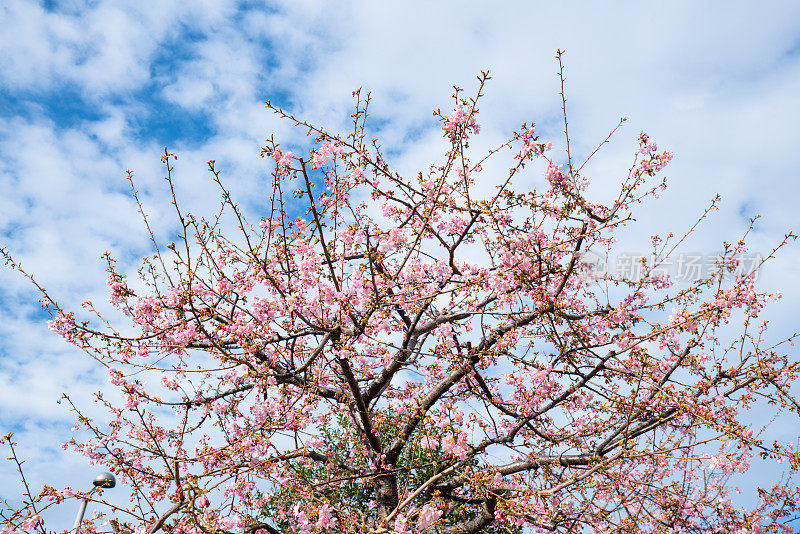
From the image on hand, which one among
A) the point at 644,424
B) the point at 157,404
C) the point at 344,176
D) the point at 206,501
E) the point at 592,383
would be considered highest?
the point at 344,176

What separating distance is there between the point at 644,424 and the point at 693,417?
3.78 ft

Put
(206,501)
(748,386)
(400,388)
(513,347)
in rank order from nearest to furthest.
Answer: (206,501), (748,386), (513,347), (400,388)

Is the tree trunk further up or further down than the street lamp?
further down

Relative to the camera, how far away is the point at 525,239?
7480 mm

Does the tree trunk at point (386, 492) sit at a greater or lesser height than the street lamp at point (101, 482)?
lesser

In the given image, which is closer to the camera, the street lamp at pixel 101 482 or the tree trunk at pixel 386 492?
the street lamp at pixel 101 482

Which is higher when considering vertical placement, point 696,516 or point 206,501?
point 206,501

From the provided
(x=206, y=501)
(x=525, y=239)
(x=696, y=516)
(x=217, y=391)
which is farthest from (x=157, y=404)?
(x=696, y=516)

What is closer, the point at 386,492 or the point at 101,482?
the point at 101,482

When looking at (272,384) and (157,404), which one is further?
(157,404)

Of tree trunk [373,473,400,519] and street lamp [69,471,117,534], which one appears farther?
tree trunk [373,473,400,519]

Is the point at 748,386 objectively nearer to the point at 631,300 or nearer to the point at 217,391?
the point at 631,300

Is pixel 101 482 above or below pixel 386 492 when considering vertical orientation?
above

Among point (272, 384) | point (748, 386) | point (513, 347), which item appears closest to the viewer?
point (272, 384)
